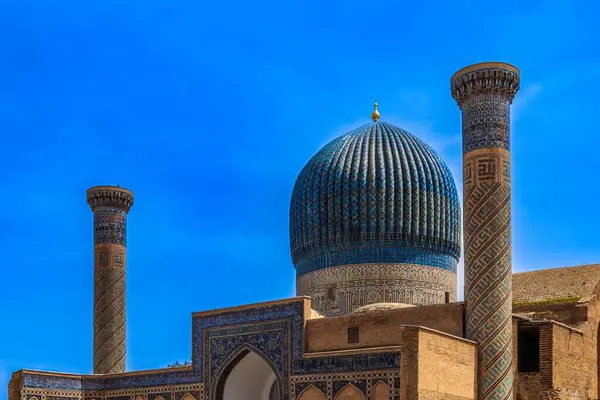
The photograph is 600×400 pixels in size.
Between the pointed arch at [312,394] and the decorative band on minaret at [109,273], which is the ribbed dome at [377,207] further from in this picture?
the decorative band on minaret at [109,273]

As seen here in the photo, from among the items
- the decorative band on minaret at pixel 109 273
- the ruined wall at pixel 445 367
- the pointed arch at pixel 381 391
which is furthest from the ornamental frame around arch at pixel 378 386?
the decorative band on minaret at pixel 109 273

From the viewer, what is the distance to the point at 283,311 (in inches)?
611

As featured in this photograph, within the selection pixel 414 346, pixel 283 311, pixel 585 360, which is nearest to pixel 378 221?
pixel 283 311

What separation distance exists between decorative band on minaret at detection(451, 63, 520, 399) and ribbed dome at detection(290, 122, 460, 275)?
136 inches

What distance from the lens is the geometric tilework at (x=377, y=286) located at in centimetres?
1723

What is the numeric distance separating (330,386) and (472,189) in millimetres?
3498

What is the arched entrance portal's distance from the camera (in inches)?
639

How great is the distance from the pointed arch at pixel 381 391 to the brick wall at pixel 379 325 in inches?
26.2

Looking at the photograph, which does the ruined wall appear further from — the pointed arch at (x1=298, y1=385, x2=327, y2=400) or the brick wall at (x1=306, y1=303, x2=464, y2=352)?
the pointed arch at (x1=298, y1=385, x2=327, y2=400)

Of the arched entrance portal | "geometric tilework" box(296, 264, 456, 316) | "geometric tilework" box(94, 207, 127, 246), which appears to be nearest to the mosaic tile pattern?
the arched entrance portal

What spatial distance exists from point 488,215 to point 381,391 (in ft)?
9.35

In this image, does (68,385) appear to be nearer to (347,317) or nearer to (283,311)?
(283,311)

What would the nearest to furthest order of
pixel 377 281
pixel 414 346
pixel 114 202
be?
1. pixel 414 346
2. pixel 377 281
3. pixel 114 202

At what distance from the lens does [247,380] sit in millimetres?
16719
